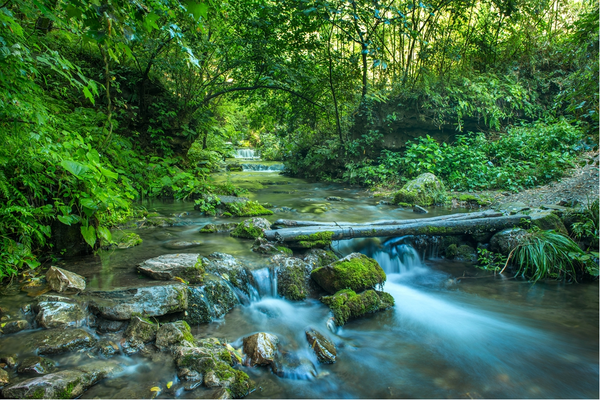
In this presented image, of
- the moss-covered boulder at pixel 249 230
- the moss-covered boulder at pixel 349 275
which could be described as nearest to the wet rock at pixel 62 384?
the moss-covered boulder at pixel 349 275

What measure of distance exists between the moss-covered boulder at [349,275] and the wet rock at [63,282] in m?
2.96

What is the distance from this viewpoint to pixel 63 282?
338 centimetres

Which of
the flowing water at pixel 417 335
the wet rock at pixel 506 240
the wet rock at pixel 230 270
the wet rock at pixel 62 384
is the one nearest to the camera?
the wet rock at pixel 62 384

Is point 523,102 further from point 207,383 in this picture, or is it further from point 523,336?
point 207,383

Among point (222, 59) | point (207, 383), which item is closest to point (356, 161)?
point (222, 59)

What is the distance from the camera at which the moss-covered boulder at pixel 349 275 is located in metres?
4.33

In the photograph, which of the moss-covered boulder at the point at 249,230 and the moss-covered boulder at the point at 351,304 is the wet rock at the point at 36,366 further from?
the moss-covered boulder at the point at 249,230

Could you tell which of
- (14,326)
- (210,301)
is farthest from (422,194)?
(14,326)

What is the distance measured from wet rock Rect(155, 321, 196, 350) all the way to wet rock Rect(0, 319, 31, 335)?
1.19m

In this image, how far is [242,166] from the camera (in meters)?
21.9

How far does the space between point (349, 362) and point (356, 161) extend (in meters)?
12.0

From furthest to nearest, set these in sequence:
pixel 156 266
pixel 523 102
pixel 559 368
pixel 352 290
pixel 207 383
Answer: pixel 523 102 → pixel 352 290 → pixel 156 266 → pixel 559 368 → pixel 207 383

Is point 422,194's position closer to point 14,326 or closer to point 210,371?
point 210,371

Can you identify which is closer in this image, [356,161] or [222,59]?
[222,59]
